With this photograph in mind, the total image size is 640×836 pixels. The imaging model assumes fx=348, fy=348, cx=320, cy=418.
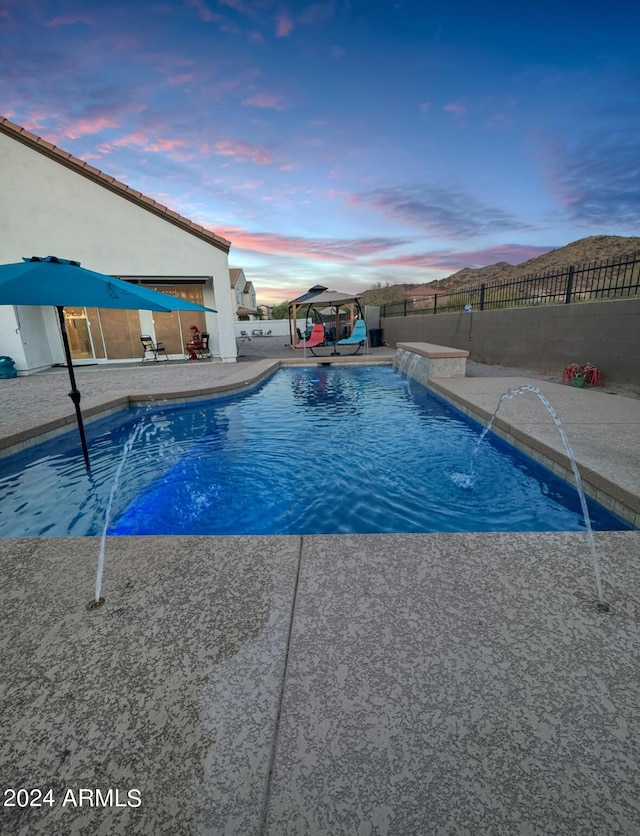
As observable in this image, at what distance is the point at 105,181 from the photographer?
10.9 m

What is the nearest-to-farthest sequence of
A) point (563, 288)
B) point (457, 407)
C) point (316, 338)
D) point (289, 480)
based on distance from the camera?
1. point (289, 480)
2. point (457, 407)
3. point (563, 288)
4. point (316, 338)

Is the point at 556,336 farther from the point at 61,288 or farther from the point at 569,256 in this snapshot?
the point at 569,256

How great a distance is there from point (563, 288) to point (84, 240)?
45.9ft

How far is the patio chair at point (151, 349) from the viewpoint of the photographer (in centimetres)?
1318

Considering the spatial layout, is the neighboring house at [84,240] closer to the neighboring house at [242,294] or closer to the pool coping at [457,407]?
the pool coping at [457,407]

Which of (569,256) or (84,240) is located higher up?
(569,256)

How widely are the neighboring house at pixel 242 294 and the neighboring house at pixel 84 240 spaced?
16.1m

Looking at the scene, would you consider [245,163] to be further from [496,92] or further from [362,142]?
[496,92]

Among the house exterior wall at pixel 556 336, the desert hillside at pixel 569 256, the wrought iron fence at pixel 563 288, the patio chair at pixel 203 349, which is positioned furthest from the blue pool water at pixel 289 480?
the desert hillside at pixel 569 256

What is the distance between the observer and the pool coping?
2.85 metres

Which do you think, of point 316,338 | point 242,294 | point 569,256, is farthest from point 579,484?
point 242,294

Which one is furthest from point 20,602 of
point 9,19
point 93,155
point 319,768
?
point 93,155

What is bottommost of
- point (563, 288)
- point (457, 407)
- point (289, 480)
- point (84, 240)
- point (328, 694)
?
point (289, 480)

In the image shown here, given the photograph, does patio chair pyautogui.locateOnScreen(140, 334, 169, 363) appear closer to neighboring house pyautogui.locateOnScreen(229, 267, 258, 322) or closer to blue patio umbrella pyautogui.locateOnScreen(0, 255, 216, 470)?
blue patio umbrella pyautogui.locateOnScreen(0, 255, 216, 470)
